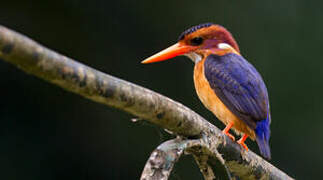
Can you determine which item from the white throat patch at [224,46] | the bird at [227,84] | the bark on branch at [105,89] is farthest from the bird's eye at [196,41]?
the bark on branch at [105,89]

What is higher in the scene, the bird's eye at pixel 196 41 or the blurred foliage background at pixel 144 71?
the bird's eye at pixel 196 41

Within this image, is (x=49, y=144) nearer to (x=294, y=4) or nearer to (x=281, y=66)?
(x=281, y=66)

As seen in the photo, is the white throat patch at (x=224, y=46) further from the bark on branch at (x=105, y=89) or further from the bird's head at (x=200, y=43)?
the bark on branch at (x=105, y=89)

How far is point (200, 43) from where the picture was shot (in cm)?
294

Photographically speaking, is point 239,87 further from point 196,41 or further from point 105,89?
point 105,89

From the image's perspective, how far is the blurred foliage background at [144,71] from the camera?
3867 millimetres

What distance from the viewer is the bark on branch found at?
44.2 inches

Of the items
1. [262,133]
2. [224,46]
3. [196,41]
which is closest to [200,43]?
[196,41]

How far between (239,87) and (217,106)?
0.48 ft

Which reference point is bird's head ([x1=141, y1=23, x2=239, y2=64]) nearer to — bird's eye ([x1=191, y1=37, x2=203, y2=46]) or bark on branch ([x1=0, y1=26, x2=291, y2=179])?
bird's eye ([x1=191, y1=37, x2=203, y2=46])

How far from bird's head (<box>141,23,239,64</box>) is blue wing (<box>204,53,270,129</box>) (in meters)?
0.10

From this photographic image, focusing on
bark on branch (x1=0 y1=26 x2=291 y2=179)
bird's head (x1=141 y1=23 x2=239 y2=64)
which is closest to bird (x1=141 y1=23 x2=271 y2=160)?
bird's head (x1=141 y1=23 x2=239 y2=64)

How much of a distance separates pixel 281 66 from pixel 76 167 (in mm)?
1743

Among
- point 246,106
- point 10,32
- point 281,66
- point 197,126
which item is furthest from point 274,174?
point 281,66
